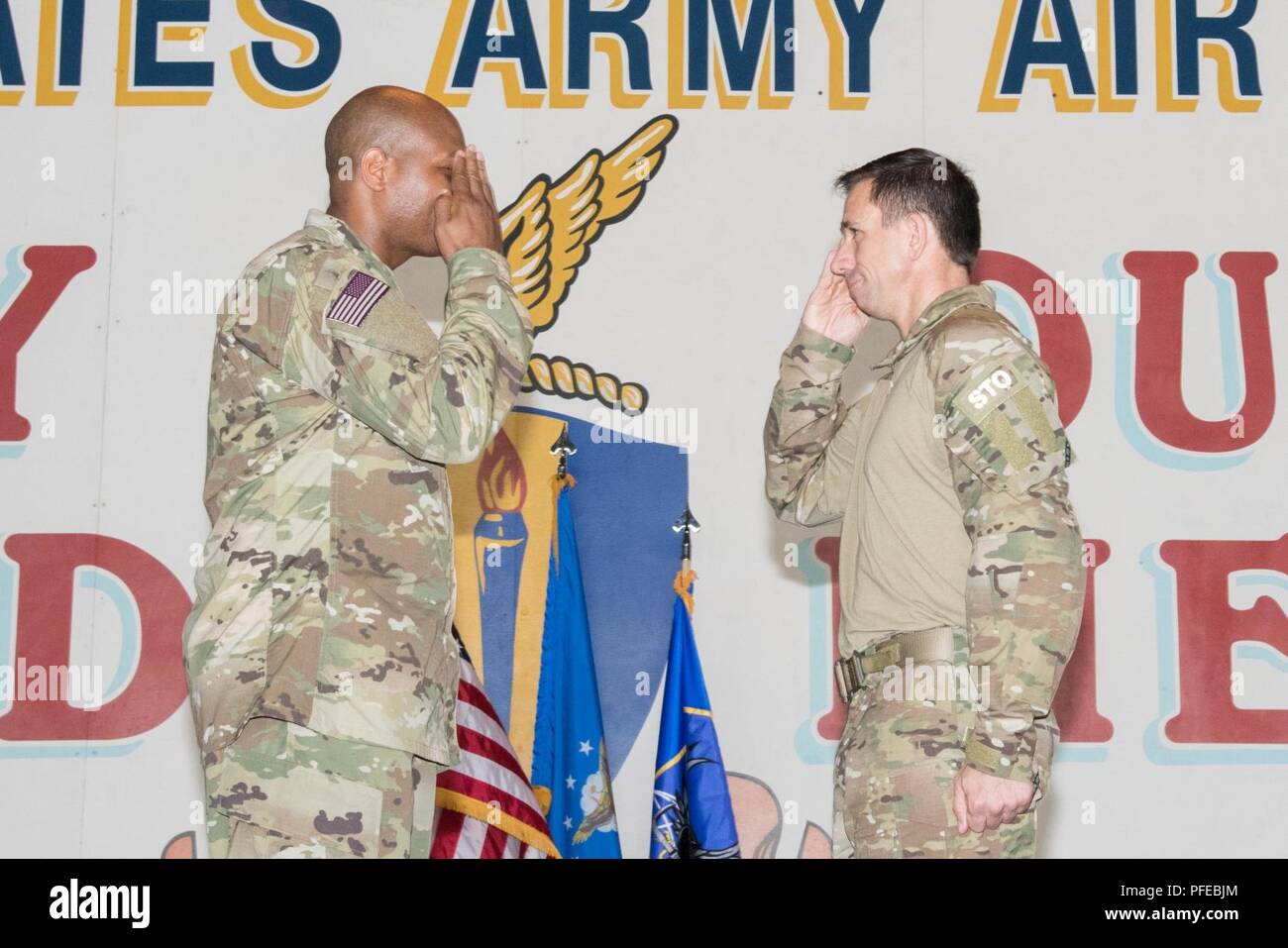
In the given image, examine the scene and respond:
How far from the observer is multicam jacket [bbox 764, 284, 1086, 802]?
214 cm

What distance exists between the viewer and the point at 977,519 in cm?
223

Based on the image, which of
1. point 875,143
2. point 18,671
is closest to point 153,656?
point 18,671

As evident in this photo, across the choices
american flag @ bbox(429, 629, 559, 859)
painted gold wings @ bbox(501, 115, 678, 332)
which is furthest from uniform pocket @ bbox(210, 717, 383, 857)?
painted gold wings @ bbox(501, 115, 678, 332)

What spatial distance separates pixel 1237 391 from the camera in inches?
169

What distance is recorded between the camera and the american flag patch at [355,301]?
7.49ft

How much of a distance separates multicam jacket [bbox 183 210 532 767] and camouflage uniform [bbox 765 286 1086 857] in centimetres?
60

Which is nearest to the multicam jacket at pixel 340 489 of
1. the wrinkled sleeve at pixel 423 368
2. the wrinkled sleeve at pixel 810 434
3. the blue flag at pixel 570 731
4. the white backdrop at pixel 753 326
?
the wrinkled sleeve at pixel 423 368

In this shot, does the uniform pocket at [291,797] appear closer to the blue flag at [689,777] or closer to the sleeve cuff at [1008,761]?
the sleeve cuff at [1008,761]

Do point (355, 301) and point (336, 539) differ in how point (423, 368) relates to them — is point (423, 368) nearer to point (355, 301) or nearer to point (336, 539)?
point (355, 301)

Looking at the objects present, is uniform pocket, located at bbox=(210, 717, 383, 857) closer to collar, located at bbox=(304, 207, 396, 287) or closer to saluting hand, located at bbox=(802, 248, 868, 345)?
collar, located at bbox=(304, 207, 396, 287)

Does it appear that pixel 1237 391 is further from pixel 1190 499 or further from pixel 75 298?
pixel 75 298

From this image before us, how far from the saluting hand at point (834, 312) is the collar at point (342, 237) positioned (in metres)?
0.74

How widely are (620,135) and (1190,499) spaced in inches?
74.3

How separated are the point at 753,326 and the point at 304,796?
2460mm
